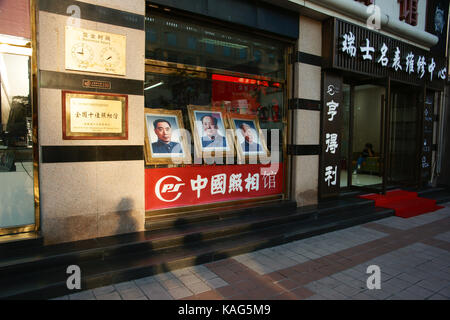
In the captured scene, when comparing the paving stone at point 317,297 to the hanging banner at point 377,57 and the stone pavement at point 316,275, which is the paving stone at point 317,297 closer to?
the stone pavement at point 316,275

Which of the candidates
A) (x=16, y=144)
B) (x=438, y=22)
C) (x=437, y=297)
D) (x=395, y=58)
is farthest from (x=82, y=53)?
(x=438, y=22)

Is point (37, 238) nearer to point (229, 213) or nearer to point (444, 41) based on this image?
point (229, 213)

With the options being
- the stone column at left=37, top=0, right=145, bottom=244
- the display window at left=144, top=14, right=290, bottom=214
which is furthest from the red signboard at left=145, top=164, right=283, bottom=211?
the stone column at left=37, top=0, right=145, bottom=244

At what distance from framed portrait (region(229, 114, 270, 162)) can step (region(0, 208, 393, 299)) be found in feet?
5.08

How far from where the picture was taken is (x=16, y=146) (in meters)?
3.89

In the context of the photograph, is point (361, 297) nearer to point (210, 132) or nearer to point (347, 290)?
point (347, 290)

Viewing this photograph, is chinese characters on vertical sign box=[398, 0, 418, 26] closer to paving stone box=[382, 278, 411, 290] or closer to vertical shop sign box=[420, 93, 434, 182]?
vertical shop sign box=[420, 93, 434, 182]

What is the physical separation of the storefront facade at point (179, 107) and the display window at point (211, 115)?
2 cm

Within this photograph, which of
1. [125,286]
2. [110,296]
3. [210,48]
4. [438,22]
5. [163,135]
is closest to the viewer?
[110,296]

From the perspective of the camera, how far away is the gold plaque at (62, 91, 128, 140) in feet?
12.9

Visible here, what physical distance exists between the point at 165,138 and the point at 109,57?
5.09 feet

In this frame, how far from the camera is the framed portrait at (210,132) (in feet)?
17.7
